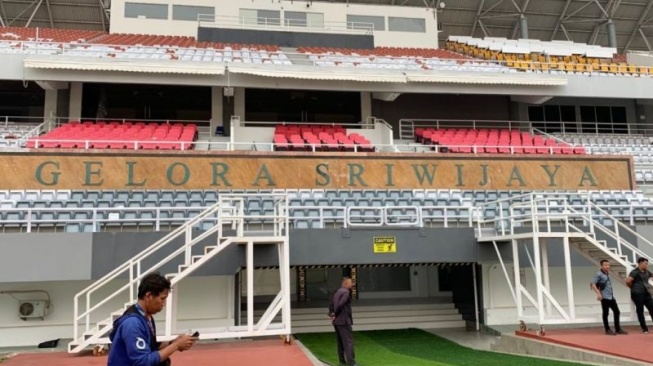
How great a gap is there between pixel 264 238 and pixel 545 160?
36.8ft

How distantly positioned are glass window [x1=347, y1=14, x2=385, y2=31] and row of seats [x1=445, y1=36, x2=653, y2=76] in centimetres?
498

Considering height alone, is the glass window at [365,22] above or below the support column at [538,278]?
above

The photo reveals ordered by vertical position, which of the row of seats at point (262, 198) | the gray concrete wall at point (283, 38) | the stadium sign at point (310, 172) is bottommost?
the row of seats at point (262, 198)

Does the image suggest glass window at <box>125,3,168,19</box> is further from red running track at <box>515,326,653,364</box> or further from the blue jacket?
the blue jacket

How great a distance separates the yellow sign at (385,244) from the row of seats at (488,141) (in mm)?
8206

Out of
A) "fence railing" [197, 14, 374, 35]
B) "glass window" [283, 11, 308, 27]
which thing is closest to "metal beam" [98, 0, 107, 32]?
"fence railing" [197, 14, 374, 35]

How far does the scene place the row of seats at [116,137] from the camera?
1766cm

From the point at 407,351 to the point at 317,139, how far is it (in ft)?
34.7

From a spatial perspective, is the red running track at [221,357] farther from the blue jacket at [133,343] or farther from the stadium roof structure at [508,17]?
the stadium roof structure at [508,17]

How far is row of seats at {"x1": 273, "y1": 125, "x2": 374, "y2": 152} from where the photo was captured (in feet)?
64.4

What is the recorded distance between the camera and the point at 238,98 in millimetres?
23859

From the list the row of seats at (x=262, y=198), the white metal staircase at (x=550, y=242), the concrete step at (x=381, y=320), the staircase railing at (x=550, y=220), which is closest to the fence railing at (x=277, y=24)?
the row of seats at (x=262, y=198)

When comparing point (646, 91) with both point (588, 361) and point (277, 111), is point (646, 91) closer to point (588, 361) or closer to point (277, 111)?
point (277, 111)

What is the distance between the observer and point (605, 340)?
411 inches
